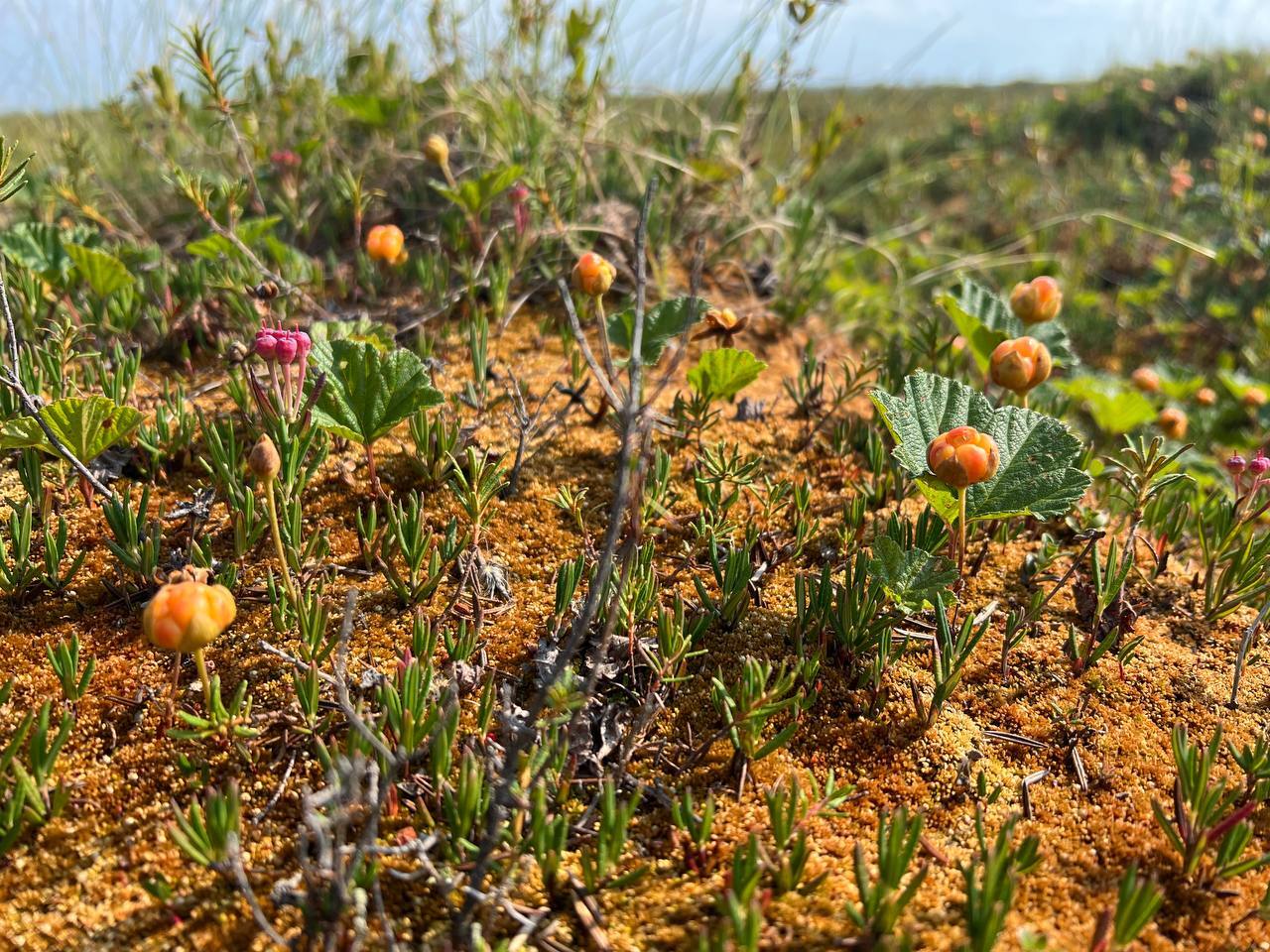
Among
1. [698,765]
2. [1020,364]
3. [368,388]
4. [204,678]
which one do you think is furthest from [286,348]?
[1020,364]

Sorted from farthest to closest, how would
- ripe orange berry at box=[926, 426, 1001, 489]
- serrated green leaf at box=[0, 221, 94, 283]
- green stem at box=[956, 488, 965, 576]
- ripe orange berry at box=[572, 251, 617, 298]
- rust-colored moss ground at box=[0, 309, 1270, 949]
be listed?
serrated green leaf at box=[0, 221, 94, 283] → ripe orange berry at box=[572, 251, 617, 298] → green stem at box=[956, 488, 965, 576] → ripe orange berry at box=[926, 426, 1001, 489] → rust-colored moss ground at box=[0, 309, 1270, 949]

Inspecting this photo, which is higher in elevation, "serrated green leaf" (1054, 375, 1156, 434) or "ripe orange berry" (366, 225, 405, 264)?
"ripe orange berry" (366, 225, 405, 264)

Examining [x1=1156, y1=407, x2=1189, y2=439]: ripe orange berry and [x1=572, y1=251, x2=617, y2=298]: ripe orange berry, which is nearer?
[x1=572, y1=251, x2=617, y2=298]: ripe orange berry

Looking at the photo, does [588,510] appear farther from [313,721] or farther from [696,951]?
[696,951]

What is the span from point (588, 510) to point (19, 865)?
129cm

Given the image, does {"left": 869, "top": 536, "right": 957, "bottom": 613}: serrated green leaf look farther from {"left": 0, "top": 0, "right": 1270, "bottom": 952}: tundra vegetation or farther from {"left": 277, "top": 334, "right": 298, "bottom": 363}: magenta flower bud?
{"left": 277, "top": 334, "right": 298, "bottom": 363}: magenta flower bud

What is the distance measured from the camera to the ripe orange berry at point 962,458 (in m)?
1.62

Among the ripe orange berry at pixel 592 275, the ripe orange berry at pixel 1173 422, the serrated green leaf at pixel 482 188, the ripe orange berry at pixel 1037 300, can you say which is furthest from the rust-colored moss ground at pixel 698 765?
the serrated green leaf at pixel 482 188

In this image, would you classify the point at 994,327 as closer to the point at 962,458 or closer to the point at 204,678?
the point at 962,458

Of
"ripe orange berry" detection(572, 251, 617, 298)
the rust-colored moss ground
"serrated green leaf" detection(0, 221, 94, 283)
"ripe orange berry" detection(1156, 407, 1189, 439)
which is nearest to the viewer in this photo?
the rust-colored moss ground

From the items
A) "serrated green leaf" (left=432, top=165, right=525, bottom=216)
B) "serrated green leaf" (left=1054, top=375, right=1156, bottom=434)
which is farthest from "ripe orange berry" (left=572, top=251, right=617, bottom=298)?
"serrated green leaf" (left=1054, top=375, right=1156, bottom=434)

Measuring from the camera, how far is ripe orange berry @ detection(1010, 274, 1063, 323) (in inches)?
96.0

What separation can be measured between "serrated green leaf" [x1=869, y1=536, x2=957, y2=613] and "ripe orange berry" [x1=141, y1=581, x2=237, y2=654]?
1162 mm

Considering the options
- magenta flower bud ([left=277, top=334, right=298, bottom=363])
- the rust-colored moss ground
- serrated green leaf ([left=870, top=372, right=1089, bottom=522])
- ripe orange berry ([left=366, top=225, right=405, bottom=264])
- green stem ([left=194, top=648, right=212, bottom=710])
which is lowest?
the rust-colored moss ground
